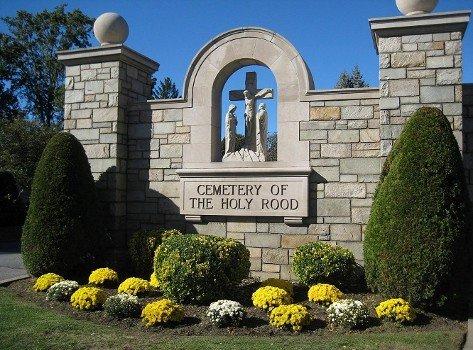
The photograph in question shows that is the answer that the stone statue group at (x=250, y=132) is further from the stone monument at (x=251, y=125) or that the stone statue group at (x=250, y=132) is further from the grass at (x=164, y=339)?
the grass at (x=164, y=339)

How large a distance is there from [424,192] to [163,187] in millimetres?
4664

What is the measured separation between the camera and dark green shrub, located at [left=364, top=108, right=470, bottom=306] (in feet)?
19.5

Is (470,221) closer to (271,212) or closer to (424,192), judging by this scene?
(424,192)

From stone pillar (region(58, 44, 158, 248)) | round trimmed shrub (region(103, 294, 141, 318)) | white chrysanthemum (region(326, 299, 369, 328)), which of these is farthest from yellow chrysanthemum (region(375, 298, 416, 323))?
stone pillar (region(58, 44, 158, 248))

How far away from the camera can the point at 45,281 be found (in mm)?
7438

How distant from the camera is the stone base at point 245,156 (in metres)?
8.44

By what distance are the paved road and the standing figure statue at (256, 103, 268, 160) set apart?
4631mm

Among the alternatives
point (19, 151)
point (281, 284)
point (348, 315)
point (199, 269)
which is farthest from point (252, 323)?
point (19, 151)

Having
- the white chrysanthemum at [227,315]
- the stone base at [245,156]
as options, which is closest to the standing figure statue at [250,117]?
the stone base at [245,156]

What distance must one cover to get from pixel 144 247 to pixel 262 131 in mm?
2836

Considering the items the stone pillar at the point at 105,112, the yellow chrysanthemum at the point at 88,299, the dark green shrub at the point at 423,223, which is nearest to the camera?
the dark green shrub at the point at 423,223

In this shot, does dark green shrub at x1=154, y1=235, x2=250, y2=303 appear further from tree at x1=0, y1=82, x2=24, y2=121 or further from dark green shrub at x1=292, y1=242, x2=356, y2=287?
tree at x1=0, y1=82, x2=24, y2=121

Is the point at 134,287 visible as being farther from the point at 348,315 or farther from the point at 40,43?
the point at 40,43

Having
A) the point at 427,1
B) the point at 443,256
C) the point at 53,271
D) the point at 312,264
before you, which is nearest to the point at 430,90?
the point at 427,1
